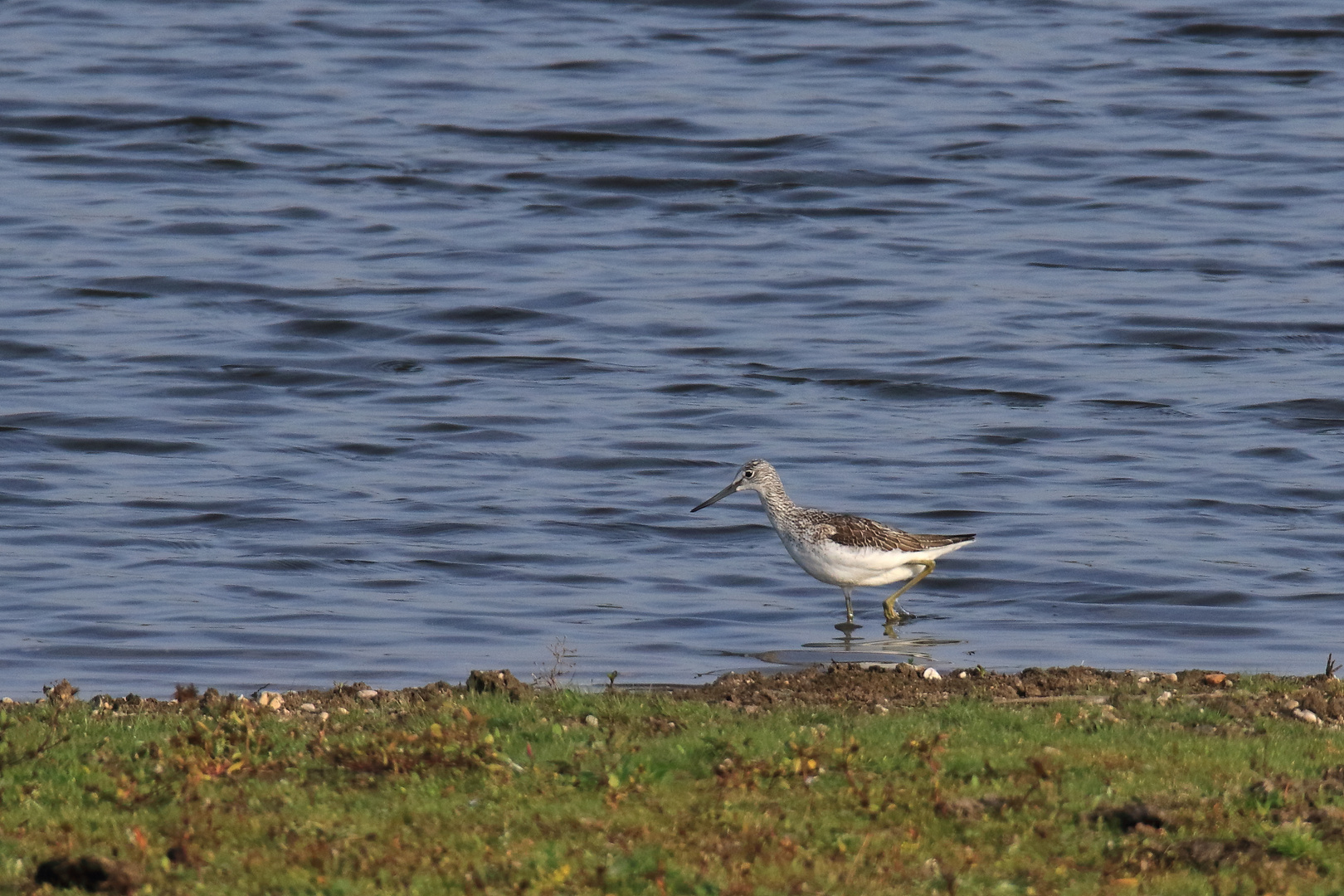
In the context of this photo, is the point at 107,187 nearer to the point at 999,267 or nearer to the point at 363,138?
the point at 363,138

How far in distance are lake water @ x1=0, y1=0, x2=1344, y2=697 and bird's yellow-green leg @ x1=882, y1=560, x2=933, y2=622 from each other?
32cm

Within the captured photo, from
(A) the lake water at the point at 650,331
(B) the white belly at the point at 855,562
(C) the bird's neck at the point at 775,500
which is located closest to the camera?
(B) the white belly at the point at 855,562

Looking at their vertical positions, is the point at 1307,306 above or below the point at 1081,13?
below

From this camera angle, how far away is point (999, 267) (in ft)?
105

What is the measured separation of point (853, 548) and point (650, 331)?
12.4 m

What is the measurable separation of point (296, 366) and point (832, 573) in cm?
1207

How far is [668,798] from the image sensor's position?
904 cm

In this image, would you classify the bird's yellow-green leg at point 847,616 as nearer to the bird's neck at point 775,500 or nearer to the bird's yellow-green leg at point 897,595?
the bird's yellow-green leg at point 897,595

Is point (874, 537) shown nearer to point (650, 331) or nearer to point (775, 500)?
point (775, 500)

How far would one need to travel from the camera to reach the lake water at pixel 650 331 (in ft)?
58.0

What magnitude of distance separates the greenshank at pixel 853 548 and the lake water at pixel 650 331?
501 mm

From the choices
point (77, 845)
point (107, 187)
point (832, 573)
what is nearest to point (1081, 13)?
point (107, 187)

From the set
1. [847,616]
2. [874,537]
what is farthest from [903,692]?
[847,616]

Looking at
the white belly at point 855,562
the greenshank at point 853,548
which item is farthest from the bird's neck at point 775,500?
the white belly at point 855,562
